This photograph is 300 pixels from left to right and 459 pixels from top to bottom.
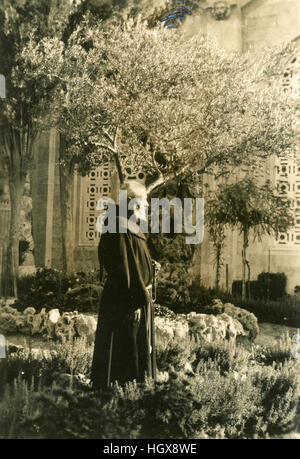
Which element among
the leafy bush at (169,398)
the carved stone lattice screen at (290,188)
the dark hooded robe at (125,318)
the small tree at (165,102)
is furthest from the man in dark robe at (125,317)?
the carved stone lattice screen at (290,188)

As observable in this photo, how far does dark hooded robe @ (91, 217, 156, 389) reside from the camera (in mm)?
3113

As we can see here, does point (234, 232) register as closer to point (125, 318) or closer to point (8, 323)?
point (125, 318)

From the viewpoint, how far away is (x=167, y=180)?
3365mm

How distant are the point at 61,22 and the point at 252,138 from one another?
64.9 inches

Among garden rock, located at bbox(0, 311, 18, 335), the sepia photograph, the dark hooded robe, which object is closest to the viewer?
the dark hooded robe

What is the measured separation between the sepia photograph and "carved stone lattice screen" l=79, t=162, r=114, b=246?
0.5 inches

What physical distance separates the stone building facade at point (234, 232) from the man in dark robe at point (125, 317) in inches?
9.5

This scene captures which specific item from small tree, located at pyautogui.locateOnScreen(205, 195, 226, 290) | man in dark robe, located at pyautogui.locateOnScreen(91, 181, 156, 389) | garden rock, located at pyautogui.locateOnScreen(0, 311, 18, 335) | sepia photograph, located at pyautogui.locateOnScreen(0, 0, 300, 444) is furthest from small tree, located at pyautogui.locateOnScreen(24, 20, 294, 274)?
garden rock, located at pyautogui.locateOnScreen(0, 311, 18, 335)

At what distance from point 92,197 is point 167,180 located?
570 millimetres

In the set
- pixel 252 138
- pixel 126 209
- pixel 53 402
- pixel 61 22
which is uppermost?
pixel 61 22

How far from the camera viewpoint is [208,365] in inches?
128

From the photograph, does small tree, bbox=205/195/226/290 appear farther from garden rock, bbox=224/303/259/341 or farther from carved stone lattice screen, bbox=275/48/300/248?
carved stone lattice screen, bbox=275/48/300/248

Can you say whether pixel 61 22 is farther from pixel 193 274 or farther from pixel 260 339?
pixel 260 339

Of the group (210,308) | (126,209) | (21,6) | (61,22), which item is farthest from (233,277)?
(21,6)
